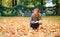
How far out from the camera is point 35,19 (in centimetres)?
181

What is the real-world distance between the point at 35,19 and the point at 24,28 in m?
0.15

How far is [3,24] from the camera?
5.81 ft

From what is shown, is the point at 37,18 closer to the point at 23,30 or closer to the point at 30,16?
the point at 30,16

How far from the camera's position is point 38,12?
71.2 inches

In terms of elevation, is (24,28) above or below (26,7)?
below

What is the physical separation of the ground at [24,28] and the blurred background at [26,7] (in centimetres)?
5

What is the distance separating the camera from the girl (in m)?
1.79

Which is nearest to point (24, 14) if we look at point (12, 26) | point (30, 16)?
point (30, 16)

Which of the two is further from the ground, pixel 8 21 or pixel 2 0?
pixel 2 0

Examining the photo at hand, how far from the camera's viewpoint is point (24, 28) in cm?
179

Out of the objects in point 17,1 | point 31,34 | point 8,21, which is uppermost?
point 17,1

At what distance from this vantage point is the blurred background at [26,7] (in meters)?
1.79

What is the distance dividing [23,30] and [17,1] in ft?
1.01

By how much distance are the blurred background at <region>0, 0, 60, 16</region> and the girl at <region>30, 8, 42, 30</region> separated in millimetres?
40
